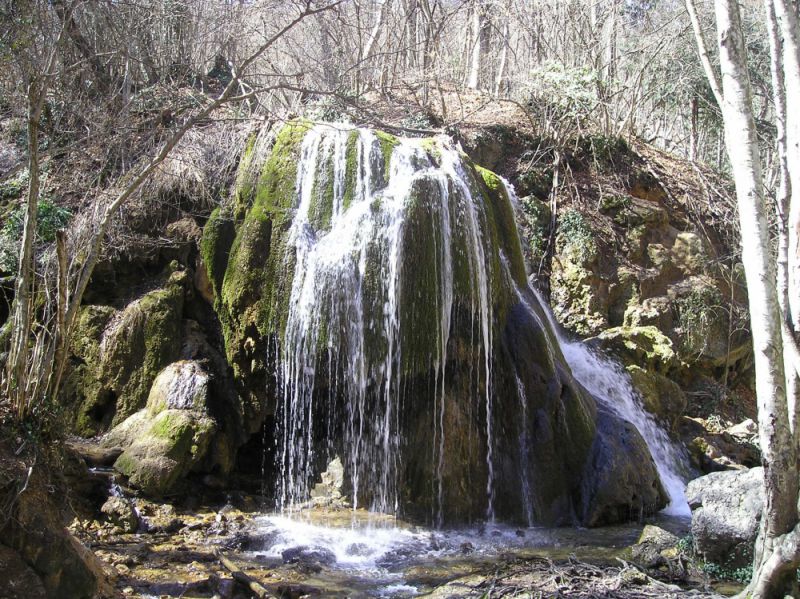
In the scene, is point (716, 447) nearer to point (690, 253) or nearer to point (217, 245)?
point (690, 253)

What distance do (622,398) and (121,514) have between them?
23.0ft

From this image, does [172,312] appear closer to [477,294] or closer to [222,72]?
[477,294]

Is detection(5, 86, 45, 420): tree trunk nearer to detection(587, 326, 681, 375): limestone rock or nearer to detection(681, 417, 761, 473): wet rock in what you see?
detection(587, 326, 681, 375): limestone rock

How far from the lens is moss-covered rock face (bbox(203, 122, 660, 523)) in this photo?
7.78 metres

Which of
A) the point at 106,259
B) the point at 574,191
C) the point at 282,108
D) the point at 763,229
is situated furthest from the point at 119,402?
the point at 574,191

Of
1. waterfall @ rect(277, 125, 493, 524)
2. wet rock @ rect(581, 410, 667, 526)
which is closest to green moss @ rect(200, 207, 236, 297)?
waterfall @ rect(277, 125, 493, 524)

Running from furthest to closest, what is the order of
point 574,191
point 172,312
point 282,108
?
point 574,191, point 282,108, point 172,312

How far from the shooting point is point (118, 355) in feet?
27.9

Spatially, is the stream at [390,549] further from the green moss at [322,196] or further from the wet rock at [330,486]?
the green moss at [322,196]

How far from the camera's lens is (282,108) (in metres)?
12.0

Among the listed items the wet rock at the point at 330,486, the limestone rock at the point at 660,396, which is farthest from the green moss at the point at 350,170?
the limestone rock at the point at 660,396

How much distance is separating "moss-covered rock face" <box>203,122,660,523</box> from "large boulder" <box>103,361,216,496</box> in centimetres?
61

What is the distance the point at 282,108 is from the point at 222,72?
13.0ft

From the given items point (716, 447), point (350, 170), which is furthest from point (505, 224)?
point (716, 447)
